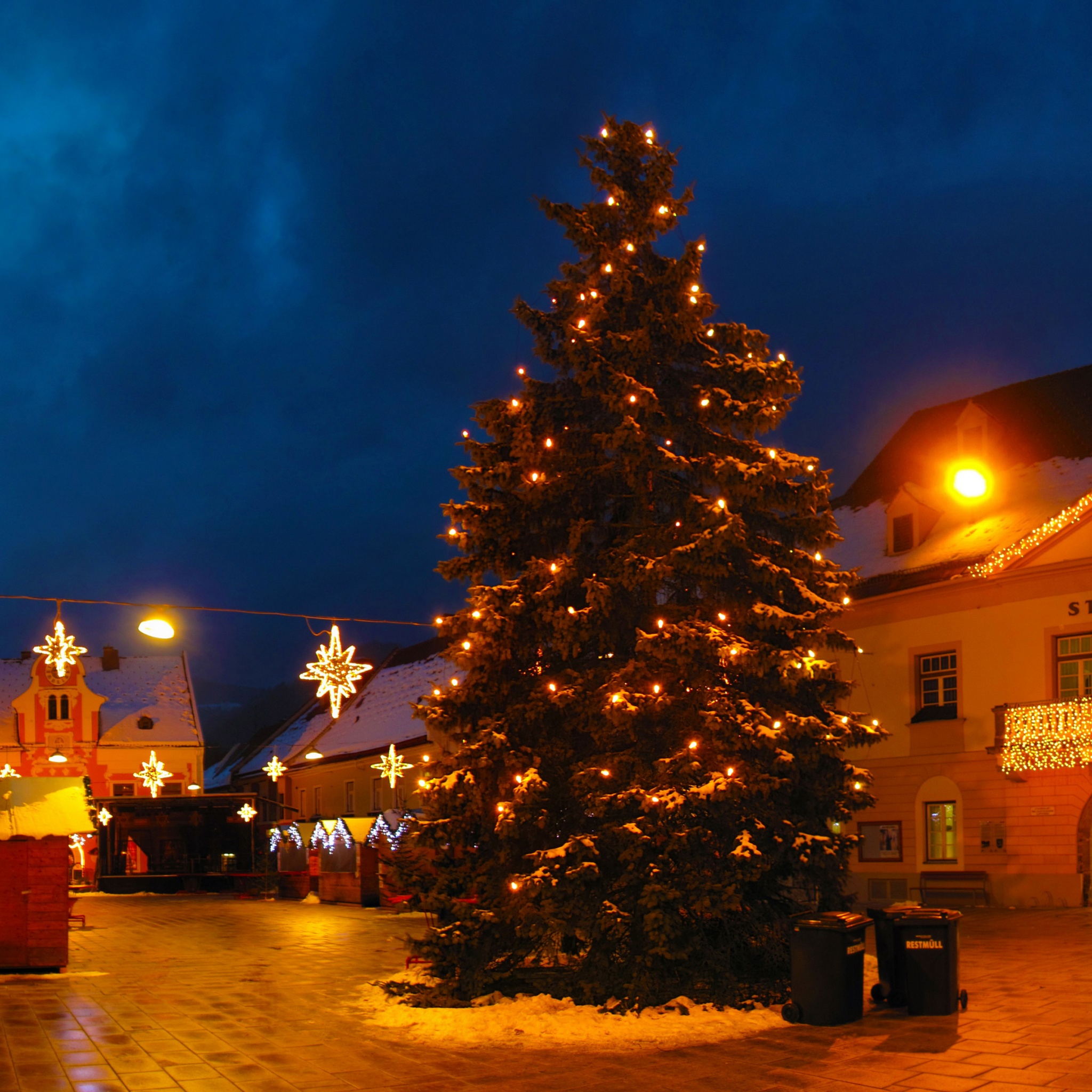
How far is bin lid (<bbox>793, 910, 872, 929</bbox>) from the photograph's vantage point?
456 inches

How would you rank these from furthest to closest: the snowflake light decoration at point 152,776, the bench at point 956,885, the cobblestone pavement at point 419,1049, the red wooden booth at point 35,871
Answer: the snowflake light decoration at point 152,776 < the bench at point 956,885 < the red wooden booth at point 35,871 < the cobblestone pavement at point 419,1049

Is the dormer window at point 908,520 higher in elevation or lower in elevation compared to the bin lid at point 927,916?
higher

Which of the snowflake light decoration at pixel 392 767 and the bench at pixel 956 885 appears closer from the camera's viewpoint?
the bench at pixel 956 885

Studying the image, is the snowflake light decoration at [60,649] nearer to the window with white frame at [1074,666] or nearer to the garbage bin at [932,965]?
the garbage bin at [932,965]

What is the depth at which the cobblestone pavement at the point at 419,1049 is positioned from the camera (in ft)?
31.0

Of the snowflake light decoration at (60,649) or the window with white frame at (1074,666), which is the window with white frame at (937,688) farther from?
the snowflake light decoration at (60,649)

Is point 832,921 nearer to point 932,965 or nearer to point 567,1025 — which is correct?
point 932,965

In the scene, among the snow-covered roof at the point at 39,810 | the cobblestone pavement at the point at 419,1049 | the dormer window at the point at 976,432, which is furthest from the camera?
the dormer window at the point at 976,432

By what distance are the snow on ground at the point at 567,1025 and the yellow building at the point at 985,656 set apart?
47.9 ft

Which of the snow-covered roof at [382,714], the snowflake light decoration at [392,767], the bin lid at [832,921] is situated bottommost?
the bin lid at [832,921]

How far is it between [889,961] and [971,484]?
1880 cm

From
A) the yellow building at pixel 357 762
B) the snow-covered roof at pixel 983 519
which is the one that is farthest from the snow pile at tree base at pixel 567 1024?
the yellow building at pixel 357 762

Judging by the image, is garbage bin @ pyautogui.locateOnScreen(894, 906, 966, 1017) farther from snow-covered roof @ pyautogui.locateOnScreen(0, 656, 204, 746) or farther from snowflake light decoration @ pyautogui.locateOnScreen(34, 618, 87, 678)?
snow-covered roof @ pyautogui.locateOnScreen(0, 656, 204, 746)

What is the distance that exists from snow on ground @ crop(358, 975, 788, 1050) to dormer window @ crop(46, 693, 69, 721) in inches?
1910
